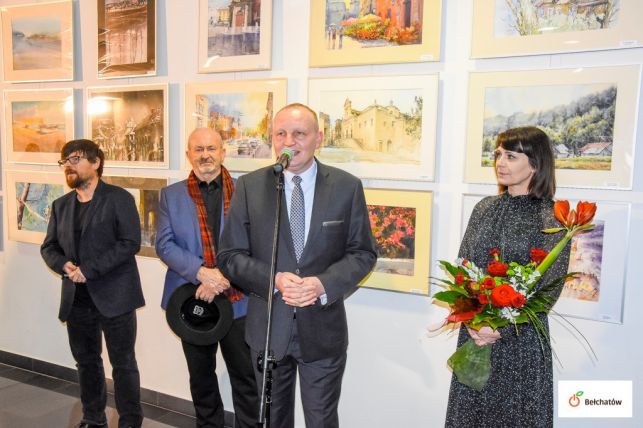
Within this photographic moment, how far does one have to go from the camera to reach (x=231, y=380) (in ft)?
9.92

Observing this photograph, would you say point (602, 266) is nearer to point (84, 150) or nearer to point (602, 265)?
point (602, 265)

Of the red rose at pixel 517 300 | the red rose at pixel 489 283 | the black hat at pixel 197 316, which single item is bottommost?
the black hat at pixel 197 316

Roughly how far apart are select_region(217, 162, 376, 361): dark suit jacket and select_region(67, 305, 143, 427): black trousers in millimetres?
1188

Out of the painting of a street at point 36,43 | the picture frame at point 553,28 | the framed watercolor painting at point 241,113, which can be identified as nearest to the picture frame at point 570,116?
the picture frame at point 553,28

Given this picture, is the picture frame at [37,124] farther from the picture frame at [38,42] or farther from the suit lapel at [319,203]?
the suit lapel at [319,203]

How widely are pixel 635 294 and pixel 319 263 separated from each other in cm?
153

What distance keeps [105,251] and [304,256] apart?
5.06 feet

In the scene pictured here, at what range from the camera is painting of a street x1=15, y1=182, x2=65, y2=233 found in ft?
13.9

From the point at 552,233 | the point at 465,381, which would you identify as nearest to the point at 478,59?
the point at 552,233

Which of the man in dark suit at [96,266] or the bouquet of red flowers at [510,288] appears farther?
the man in dark suit at [96,266]

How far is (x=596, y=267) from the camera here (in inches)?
98.3

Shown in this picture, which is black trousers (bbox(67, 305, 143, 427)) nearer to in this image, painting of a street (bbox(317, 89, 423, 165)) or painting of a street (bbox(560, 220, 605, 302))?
painting of a street (bbox(317, 89, 423, 165))

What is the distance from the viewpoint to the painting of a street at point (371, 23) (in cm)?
282

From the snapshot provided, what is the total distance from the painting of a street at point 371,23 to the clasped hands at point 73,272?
203 centimetres
